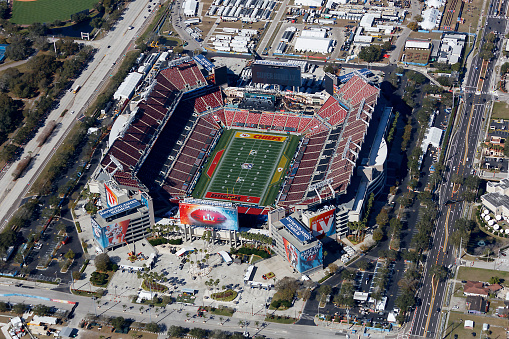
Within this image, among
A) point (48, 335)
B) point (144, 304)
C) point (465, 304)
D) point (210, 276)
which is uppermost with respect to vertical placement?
point (465, 304)

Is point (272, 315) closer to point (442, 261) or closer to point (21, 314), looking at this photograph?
point (442, 261)

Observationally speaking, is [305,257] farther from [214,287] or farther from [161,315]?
[161,315]

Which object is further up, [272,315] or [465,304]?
[465,304]

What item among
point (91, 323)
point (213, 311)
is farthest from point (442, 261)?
point (91, 323)

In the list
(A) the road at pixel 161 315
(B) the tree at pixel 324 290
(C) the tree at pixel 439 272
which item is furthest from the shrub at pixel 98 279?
(C) the tree at pixel 439 272

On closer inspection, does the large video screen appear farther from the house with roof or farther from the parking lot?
the house with roof

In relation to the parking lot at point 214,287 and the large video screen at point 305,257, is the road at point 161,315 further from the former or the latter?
the large video screen at point 305,257
